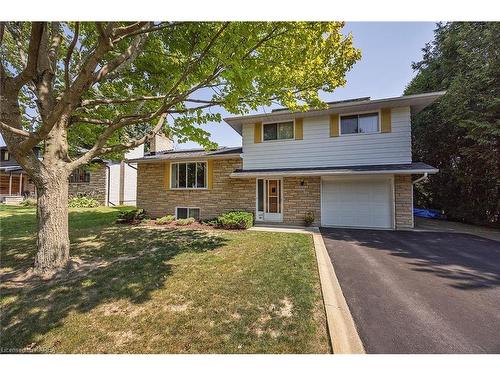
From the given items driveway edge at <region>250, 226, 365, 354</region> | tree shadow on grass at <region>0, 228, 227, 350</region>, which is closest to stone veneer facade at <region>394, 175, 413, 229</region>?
driveway edge at <region>250, 226, 365, 354</region>

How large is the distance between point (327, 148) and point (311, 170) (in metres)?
1.42

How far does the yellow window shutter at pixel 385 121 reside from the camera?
33.2ft

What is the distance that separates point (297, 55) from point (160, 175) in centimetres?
1007

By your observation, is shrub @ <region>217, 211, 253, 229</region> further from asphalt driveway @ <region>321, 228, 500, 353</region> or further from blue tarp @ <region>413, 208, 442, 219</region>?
blue tarp @ <region>413, 208, 442, 219</region>

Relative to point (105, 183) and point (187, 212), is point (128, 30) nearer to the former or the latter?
point (187, 212)

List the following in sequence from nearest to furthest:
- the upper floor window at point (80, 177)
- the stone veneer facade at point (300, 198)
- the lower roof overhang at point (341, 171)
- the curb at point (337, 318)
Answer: the curb at point (337, 318), the lower roof overhang at point (341, 171), the stone veneer facade at point (300, 198), the upper floor window at point (80, 177)

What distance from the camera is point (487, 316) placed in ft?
10.5

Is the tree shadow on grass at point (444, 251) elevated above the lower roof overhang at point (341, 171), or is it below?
below

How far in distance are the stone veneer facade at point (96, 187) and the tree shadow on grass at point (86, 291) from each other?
17603mm

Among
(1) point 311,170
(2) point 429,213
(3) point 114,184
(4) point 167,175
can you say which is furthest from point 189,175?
(2) point 429,213

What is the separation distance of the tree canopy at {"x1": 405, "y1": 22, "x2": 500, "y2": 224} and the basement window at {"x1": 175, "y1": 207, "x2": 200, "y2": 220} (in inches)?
521

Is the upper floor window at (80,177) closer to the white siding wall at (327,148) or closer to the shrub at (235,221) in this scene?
the white siding wall at (327,148)

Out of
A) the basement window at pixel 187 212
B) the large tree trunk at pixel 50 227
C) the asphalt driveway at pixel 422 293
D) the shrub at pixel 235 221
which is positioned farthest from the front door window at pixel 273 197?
the large tree trunk at pixel 50 227

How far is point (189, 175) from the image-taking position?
12.7 meters
